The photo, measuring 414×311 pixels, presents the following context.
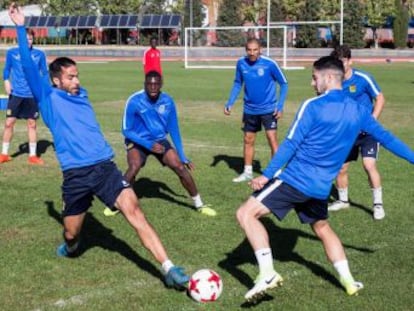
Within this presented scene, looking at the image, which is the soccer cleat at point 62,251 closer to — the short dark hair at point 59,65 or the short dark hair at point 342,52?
the short dark hair at point 59,65

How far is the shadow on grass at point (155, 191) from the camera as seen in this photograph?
938 centimetres

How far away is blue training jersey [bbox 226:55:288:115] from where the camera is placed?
1048 centimetres

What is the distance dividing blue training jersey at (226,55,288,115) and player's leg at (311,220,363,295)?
4.85 meters

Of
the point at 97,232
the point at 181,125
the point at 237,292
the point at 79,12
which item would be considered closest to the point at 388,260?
the point at 237,292

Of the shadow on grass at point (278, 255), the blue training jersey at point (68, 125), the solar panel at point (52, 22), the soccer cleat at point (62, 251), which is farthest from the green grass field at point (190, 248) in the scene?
the solar panel at point (52, 22)

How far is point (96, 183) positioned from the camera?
5965 mm

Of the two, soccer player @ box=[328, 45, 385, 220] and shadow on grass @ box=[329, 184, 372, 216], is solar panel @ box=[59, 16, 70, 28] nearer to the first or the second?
shadow on grass @ box=[329, 184, 372, 216]

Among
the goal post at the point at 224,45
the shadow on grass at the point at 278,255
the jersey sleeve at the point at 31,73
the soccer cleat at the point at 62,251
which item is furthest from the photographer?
the goal post at the point at 224,45

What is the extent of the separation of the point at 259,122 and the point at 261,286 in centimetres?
572

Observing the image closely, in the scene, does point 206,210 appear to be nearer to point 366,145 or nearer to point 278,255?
point 278,255

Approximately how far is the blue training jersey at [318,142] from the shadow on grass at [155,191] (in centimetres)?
352

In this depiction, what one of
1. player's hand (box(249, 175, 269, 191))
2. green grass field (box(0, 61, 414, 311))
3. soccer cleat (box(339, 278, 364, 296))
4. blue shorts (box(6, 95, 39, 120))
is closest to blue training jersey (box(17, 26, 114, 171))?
green grass field (box(0, 61, 414, 311))

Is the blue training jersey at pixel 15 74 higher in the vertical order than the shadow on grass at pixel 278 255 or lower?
higher

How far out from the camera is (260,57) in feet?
34.8
